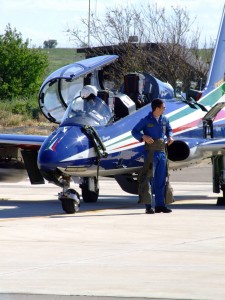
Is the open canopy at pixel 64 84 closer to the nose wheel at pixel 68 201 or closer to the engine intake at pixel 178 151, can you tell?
the engine intake at pixel 178 151

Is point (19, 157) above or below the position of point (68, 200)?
→ above

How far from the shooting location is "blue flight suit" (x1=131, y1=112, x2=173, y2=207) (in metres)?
18.1

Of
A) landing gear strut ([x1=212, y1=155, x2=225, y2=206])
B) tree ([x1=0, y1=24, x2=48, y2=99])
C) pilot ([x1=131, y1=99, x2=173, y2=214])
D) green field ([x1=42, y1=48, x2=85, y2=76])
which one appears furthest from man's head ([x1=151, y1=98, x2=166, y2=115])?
green field ([x1=42, y1=48, x2=85, y2=76])

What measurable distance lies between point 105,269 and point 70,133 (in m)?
6.61

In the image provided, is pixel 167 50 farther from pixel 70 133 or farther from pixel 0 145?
pixel 70 133

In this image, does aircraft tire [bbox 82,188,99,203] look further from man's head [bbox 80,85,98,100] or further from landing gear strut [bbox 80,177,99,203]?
man's head [bbox 80,85,98,100]

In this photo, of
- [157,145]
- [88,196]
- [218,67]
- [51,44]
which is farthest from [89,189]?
[51,44]

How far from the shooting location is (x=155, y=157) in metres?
18.2

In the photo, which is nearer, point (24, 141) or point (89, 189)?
point (89, 189)

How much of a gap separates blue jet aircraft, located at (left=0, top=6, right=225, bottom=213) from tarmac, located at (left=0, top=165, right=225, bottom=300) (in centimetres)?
67

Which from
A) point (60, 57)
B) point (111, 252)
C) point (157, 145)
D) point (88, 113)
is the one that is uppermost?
point (88, 113)

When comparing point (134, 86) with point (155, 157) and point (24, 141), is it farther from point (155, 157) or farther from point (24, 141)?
point (155, 157)

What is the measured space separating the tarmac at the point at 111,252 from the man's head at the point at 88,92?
197cm

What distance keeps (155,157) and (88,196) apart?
3.44 m
